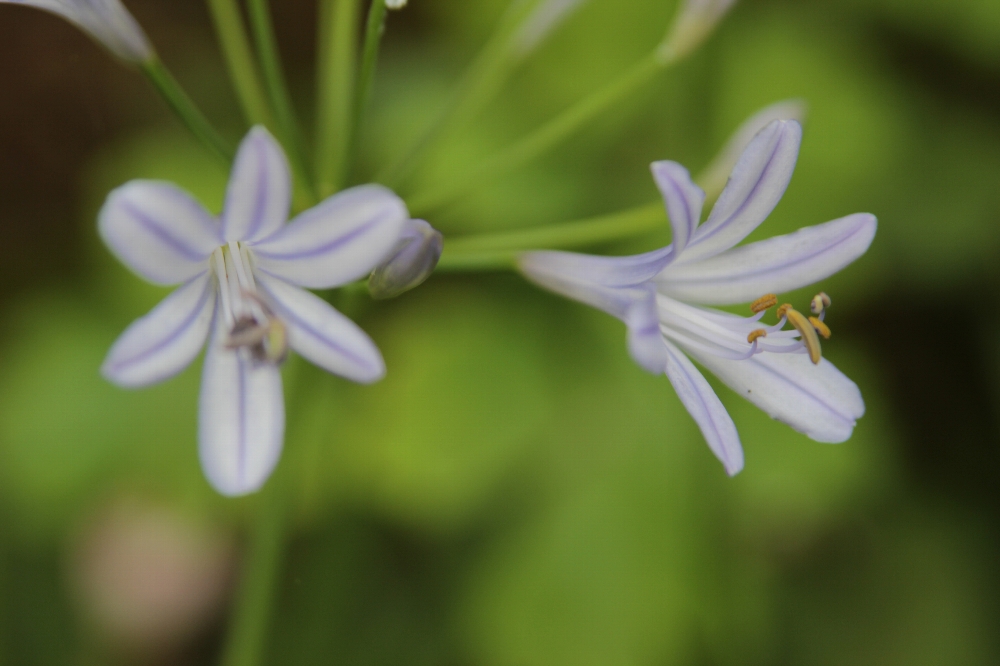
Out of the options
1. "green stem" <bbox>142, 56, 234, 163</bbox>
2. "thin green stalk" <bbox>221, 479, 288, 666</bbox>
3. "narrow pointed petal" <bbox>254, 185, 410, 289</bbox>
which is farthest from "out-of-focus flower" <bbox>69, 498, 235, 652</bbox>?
"narrow pointed petal" <bbox>254, 185, 410, 289</bbox>

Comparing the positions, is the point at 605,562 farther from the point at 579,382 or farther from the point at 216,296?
the point at 216,296

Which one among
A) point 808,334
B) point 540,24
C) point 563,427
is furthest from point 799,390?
point 563,427

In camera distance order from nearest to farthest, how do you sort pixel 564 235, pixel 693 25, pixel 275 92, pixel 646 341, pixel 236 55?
pixel 646 341 → pixel 275 92 → pixel 564 235 → pixel 236 55 → pixel 693 25

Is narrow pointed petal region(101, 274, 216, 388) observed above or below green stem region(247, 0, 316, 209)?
below

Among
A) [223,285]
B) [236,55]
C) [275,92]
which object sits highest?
[236,55]

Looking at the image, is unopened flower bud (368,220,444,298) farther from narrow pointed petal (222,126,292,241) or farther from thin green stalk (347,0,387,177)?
thin green stalk (347,0,387,177)

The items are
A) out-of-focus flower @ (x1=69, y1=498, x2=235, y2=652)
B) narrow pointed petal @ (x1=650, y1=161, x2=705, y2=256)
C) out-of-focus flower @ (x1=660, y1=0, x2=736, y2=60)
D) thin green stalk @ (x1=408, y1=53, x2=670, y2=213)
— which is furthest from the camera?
out-of-focus flower @ (x1=69, y1=498, x2=235, y2=652)

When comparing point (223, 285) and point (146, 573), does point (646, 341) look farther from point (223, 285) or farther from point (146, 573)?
point (146, 573)
